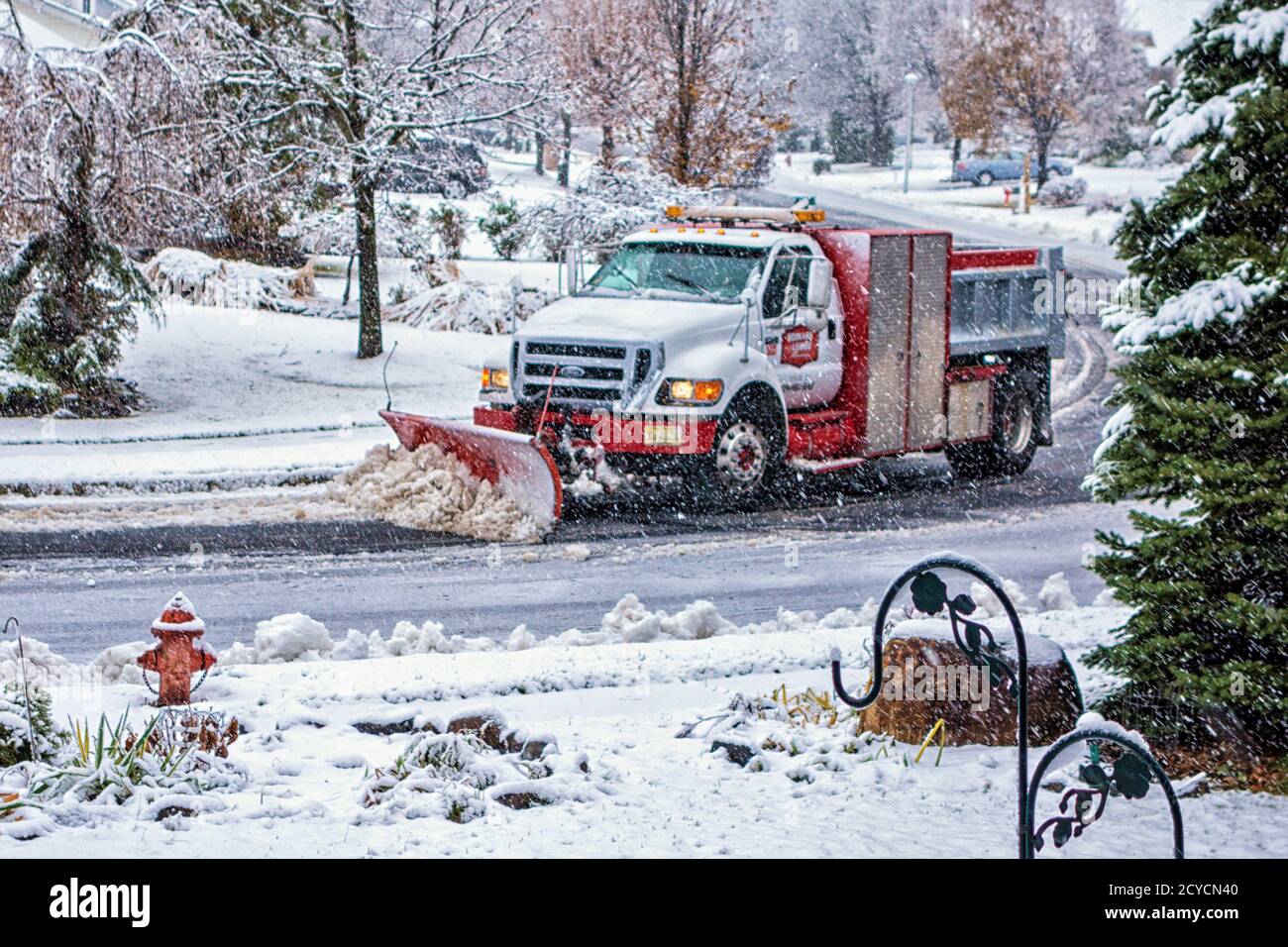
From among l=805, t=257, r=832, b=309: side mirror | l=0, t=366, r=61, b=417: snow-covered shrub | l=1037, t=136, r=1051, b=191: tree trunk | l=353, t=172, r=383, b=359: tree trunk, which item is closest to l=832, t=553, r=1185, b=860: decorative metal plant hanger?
l=805, t=257, r=832, b=309: side mirror

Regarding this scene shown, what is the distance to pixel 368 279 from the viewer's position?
81.8 feet

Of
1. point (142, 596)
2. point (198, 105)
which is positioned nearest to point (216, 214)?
point (198, 105)

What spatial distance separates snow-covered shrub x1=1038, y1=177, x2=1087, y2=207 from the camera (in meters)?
57.5

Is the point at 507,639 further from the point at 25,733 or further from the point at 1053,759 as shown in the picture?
the point at 1053,759

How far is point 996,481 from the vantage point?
17000 millimetres

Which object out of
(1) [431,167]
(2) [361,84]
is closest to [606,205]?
(1) [431,167]

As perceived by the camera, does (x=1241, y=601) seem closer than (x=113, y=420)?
Yes

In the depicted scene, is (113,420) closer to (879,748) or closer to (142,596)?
(142,596)

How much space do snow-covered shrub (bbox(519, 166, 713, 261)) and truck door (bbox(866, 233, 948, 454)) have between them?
13280 mm

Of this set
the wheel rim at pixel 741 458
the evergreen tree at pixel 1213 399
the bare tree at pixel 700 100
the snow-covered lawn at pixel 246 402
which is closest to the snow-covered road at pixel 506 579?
the wheel rim at pixel 741 458

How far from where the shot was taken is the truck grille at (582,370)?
13.9 m

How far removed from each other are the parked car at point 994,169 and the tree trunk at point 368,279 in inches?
1761

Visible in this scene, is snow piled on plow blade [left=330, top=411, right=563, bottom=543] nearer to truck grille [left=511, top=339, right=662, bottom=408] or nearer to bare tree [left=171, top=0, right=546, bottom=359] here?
truck grille [left=511, top=339, right=662, bottom=408]

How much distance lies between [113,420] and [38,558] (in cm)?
791
